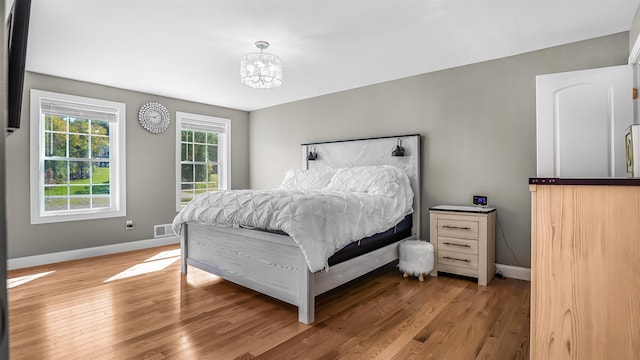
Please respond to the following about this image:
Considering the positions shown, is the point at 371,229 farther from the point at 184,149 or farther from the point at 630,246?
the point at 184,149

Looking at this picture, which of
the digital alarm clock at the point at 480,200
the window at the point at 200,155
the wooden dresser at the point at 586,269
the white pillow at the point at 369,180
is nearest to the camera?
the wooden dresser at the point at 586,269

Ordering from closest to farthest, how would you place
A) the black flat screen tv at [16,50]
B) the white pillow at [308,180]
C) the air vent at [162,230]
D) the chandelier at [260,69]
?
the black flat screen tv at [16,50]
the chandelier at [260,69]
the white pillow at [308,180]
the air vent at [162,230]

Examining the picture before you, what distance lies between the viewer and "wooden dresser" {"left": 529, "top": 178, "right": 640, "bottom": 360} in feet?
3.83

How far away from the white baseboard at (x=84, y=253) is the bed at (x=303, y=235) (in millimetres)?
1655

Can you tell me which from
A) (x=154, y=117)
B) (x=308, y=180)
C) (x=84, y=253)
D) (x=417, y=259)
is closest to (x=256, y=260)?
(x=417, y=259)

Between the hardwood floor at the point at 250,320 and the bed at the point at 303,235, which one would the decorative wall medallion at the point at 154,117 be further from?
the hardwood floor at the point at 250,320

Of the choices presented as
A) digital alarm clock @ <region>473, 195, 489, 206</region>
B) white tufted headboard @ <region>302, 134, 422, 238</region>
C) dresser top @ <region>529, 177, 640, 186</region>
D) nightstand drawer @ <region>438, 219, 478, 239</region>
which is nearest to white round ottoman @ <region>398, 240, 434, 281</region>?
nightstand drawer @ <region>438, 219, 478, 239</region>

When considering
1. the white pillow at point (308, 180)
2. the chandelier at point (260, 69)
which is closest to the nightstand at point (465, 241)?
the white pillow at point (308, 180)

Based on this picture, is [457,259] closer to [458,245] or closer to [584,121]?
[458,245]

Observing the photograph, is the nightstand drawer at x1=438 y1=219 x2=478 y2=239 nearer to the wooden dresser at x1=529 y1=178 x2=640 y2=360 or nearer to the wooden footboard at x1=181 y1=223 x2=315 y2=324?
the wooden footboard at x1=181 y1=223 x2=315 y2=324

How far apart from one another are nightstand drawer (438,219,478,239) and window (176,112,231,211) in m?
3.93

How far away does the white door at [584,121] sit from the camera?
102 inches

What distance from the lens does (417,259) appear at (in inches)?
129

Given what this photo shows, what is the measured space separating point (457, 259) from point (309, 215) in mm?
1816
